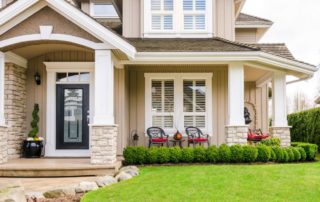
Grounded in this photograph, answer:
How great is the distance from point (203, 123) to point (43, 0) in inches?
224

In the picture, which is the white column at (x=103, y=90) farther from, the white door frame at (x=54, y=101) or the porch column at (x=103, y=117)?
the white door frame at (x=54, y=101)

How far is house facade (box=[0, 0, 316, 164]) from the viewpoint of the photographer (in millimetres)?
8898

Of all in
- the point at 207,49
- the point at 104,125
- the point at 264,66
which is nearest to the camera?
the point at 104,125

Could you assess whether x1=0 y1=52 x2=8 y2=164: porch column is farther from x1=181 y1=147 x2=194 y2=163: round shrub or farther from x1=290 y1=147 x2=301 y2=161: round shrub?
→ x1=290 y1=147 x2=301 y2=161: round shrub

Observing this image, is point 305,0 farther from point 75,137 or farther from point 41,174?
point 41,174

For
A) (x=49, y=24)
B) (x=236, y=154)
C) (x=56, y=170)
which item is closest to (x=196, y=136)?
(x=236, y=154)

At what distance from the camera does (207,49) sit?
1023 centimetres

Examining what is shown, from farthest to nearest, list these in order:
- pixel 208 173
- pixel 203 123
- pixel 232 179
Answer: pixel 203 123 < pixel 208 173 < pixel 232 179

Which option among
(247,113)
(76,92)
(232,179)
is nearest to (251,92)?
(247,113)

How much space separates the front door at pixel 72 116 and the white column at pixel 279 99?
17.6 feet

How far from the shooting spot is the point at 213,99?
38.2 ft

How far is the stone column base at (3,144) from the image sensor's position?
8.99 meters

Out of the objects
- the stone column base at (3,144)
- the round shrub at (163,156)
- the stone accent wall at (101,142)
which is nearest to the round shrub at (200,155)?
the round shrub at (163,156)

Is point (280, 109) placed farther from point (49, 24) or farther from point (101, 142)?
point (49, 24)
